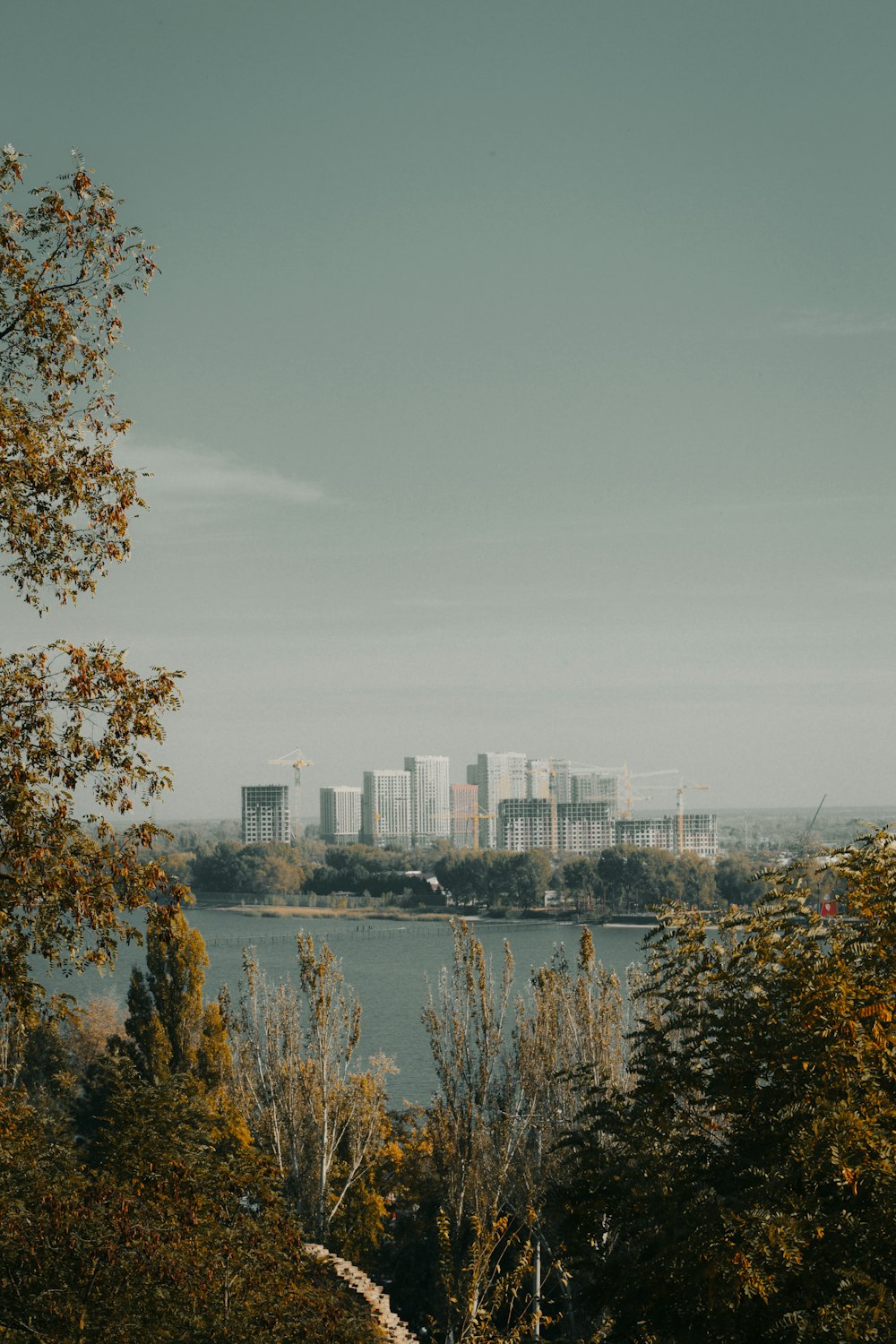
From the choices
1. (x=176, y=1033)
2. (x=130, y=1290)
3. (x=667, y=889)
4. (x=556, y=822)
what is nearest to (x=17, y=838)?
(x=130, y=1290)

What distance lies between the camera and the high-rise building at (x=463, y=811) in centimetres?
13412

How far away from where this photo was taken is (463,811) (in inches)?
5566

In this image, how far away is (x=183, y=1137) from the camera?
5.48 m

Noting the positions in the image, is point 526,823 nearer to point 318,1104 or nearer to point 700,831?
point 700,831

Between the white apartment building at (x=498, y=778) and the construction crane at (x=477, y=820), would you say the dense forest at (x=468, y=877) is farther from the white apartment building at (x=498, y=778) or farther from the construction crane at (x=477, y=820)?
the white apartment building at (x=498, y=778)

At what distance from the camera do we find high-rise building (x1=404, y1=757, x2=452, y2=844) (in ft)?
468

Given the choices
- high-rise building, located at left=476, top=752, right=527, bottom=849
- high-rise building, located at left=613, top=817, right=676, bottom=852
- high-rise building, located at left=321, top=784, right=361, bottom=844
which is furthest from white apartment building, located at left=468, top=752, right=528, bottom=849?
high-rise building, located at left=613, top=817, right=676, bottom=852

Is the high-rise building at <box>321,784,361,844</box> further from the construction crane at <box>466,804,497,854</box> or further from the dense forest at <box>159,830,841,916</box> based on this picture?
the dense forest at <box>159,830,841,916</box>

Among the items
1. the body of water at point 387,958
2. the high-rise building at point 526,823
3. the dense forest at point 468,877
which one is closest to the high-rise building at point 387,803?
the high-rise building at point 526,823

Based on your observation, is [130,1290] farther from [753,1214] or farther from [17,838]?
[753,1214]

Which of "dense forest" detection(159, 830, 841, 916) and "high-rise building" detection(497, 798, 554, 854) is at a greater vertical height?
"high-rise building" detection(497, 798, 554, 854)

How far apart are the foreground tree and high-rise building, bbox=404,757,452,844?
446 feet

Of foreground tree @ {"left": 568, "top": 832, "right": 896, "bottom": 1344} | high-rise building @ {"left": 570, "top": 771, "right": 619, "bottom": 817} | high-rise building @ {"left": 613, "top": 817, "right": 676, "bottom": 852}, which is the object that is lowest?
high-rise building @ {"left": 613, "top": 817, "right": 676, "bottom": 852}

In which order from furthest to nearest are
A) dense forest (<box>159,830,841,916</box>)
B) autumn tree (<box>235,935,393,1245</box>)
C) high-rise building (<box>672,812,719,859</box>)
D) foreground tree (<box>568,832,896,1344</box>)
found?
high-rise building (<box>672,812,719,859</box>) < dense forest (<box>159,830,841,916</box>) < autumn tree (<box>235,935,393,1245</box>) < foreground tree (<box>568,832,896,1344</box>)
